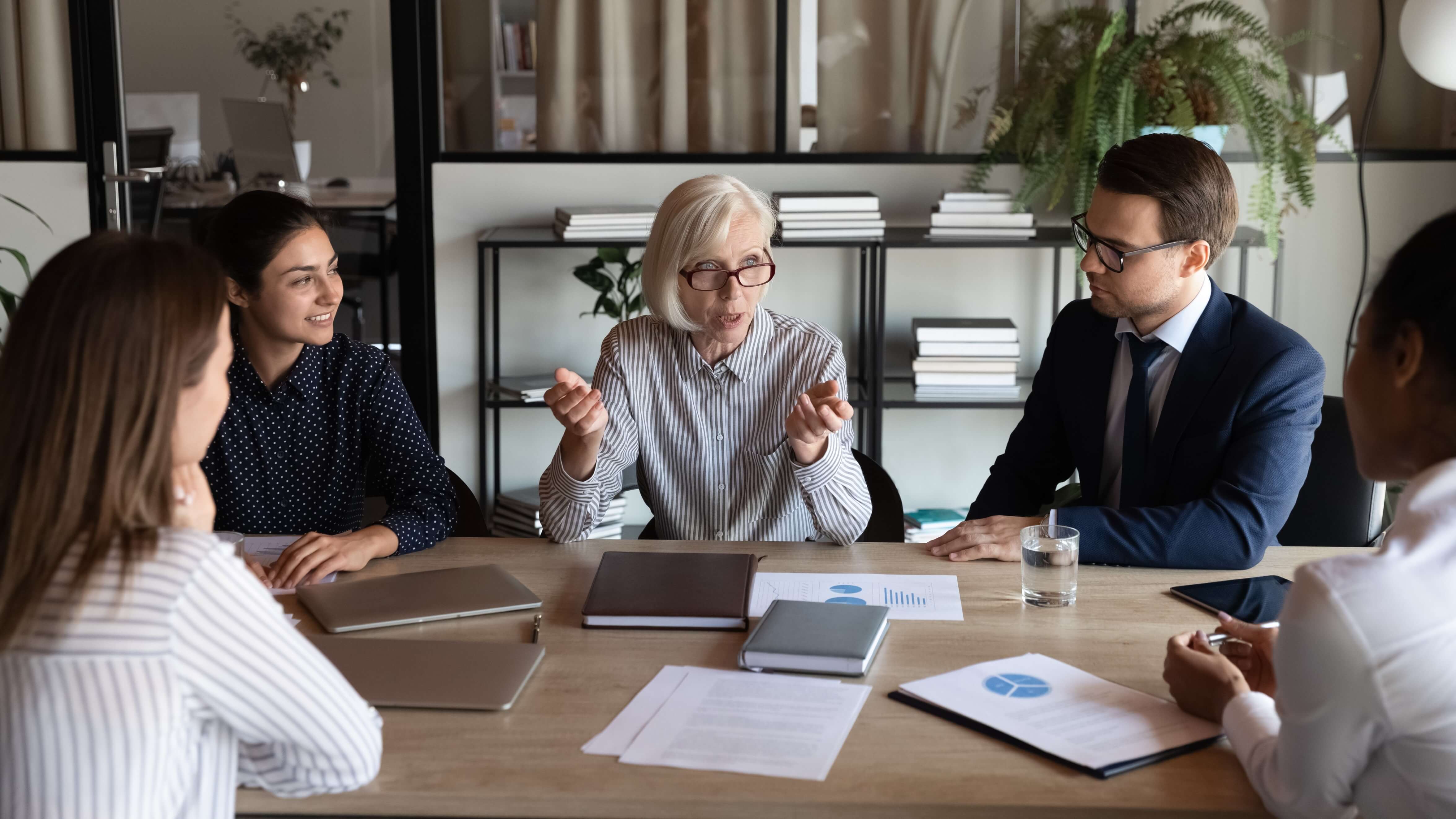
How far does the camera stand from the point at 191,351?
0.96 m

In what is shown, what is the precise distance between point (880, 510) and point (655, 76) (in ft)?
6.15

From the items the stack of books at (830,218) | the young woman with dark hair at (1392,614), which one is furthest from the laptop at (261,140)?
the young woman with dark hair at (1392,614)

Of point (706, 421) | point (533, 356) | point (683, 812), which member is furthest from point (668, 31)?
point (683, 812)

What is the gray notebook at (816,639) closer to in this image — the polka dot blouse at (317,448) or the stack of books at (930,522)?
the polka dot blouse at (317,448)

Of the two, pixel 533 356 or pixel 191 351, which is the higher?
Result: pixel 191 351

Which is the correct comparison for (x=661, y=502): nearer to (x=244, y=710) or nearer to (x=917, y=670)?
(x=917, y=670)

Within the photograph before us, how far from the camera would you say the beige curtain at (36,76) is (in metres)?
3.64

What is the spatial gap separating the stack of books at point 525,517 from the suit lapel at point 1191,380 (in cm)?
173

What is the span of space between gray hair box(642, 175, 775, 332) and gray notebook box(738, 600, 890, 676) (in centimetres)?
76

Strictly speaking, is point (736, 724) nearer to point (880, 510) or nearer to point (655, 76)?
point (880, 510)

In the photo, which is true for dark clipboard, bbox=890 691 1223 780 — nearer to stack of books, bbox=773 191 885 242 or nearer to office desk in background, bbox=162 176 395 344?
stack of books, bbox=773 191 885 242

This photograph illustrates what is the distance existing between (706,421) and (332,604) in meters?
0.79

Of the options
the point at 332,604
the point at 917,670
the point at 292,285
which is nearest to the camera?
the point at 917,670

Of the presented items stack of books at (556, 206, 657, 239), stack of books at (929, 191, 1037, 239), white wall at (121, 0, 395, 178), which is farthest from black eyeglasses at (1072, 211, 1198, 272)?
white wall at (121, 0, 395, 178)
